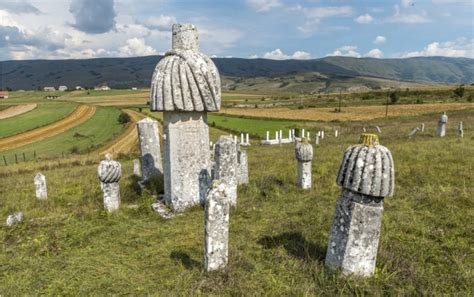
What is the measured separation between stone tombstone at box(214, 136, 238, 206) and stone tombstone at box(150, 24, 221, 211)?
88 centimetres

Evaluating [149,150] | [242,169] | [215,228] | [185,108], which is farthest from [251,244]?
[149,150]

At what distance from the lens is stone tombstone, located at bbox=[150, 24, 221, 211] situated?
11.5 meters

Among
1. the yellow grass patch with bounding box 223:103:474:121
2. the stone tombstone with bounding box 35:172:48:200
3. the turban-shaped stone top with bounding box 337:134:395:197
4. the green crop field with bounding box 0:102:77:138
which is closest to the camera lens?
the turban-shaped stone top with bounding box 337:134:395:197

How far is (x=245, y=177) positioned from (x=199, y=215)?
3.93 m

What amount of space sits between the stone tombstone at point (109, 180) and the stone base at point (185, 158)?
172 cm

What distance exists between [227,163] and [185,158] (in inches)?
60.4

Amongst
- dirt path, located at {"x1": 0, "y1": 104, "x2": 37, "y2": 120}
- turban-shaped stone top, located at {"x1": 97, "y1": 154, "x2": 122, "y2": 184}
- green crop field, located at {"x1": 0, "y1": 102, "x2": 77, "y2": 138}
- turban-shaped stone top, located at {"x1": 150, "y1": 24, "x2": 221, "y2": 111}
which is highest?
turban-shaped stone top, located at {"x1": 150, "y1": 24, "x2": 221, "y2": 111}

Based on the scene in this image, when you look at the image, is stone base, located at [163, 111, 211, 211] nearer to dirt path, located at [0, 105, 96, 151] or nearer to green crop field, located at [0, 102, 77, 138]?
dirt path, located at [0, 105, 96, 151]

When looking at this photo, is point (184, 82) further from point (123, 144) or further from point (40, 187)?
point (123, 144)

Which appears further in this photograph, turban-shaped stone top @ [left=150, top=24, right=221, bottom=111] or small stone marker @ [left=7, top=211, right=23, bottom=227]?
turban-shaped stone top @ [left=150, top=24, right=221, bottom=111]

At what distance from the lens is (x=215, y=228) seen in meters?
7.34

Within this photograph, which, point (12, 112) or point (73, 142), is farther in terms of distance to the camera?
point (12, 112)

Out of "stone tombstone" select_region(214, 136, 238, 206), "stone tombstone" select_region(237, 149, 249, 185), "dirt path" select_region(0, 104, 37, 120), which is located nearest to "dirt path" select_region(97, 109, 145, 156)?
"stone tombstone" select_region(237, 149, 249, 185)

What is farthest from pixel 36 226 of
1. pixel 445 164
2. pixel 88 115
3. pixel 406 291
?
pixel 88 115
